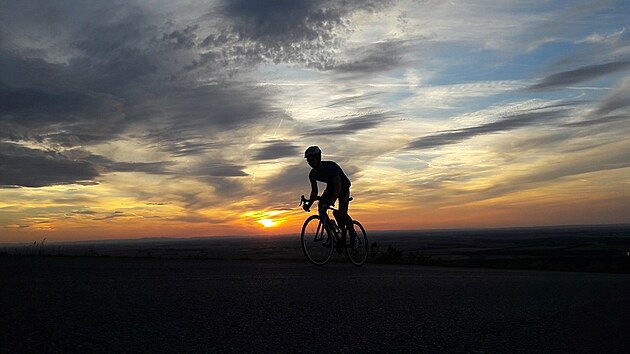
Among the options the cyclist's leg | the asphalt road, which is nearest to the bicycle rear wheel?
the cyclist's leg

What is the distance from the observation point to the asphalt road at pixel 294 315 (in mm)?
3852

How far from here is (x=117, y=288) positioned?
6.31 metres

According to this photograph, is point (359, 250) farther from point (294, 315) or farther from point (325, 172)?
point (294, 315)

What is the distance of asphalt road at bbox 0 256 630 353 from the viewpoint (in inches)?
152

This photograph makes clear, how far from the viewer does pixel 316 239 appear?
457 inches

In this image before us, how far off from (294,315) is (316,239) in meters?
6.66

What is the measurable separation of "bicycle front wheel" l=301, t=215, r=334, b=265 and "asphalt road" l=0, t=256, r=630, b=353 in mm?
3403

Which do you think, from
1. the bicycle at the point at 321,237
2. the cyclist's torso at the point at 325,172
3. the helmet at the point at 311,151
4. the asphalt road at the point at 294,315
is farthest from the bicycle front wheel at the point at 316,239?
the asphalt road at the point at 294,315

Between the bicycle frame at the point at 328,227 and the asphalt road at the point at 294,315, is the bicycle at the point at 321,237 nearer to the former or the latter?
the bicycle frame at the point at 328,227

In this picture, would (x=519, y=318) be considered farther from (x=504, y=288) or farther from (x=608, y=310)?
(x=504, y=288)

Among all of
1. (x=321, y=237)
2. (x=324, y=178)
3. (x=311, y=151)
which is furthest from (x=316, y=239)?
(x=311, y=151)

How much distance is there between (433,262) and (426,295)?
8.81 m

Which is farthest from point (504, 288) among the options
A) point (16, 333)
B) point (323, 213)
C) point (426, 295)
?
point (16, 333)

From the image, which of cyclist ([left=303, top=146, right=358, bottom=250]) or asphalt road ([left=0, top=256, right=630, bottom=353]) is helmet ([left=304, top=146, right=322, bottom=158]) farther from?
asphalt road ([left=0, top=256, right=630, bottom=353])
